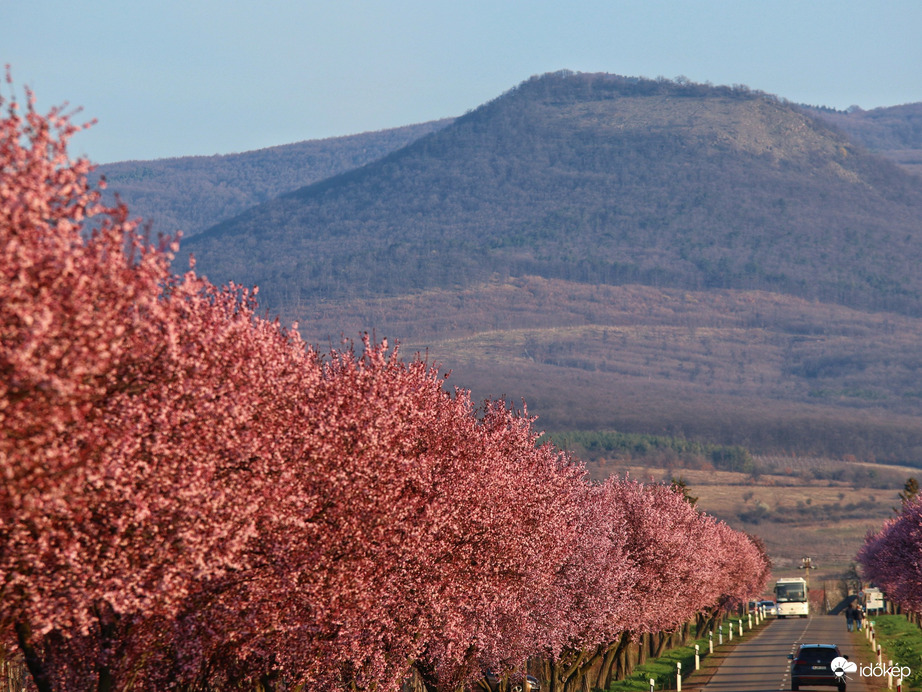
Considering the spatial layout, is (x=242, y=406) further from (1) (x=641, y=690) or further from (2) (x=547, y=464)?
(1) (x=641, y=690)

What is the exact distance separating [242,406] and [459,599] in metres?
11.6

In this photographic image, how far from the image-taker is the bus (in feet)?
445

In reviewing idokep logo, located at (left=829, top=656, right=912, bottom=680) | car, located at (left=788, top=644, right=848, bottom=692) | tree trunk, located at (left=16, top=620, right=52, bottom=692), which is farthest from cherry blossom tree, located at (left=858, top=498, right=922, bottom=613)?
tree trunk, located at (left=16, top=620, right=52, bottom=692)

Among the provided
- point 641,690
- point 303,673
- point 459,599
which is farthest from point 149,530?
point 641,690

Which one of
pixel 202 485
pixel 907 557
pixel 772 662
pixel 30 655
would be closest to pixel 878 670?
pixel 772 662

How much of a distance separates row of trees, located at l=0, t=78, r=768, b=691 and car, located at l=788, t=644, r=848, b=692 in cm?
1699

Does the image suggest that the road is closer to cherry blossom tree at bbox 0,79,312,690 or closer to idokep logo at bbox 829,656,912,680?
idokep logo at bbox 829,656,912,680

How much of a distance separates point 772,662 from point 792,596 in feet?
235

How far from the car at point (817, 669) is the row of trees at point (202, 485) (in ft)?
55.7

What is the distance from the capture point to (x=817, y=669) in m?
46.0

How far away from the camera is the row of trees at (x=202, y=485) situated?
14367 millimetres

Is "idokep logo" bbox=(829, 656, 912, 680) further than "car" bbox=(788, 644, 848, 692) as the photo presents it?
Yes

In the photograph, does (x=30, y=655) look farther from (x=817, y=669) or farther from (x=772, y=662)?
(x=772, y=662)

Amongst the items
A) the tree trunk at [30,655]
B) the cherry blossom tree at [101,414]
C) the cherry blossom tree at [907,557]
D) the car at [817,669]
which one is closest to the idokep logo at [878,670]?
the car at [817,669]
